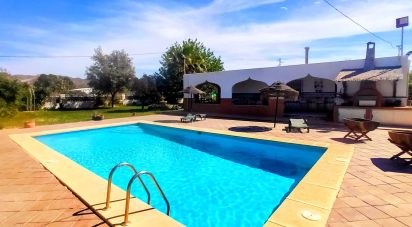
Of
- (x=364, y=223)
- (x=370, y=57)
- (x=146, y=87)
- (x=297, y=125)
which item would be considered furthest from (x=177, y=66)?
(x=364, y=223)

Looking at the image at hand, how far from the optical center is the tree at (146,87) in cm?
3166

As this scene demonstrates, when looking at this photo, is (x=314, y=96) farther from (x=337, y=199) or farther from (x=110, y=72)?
(x=110, y=72)

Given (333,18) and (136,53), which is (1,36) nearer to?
(136,53)

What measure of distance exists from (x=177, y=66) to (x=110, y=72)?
301 inches

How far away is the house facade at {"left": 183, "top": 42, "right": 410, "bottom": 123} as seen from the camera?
14023 mm

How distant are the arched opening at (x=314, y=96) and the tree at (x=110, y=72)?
19122 millimetres

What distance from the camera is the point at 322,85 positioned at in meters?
19.9

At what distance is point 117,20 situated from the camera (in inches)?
758

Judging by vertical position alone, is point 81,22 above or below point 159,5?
above

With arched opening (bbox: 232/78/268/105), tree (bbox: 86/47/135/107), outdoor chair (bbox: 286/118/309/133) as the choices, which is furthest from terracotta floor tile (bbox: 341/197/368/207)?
tree (bbox: 86/47/135/107)

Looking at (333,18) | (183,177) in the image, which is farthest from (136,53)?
(183,177)

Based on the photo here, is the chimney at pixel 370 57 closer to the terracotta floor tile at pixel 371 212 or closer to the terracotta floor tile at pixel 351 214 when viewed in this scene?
the terracotta floor tile at pixel 371 212

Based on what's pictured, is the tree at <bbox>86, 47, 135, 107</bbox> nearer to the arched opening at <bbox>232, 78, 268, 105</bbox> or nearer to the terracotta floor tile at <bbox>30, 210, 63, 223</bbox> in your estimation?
the arched opening at <bbox>232, 78, 268, 105</bbox>

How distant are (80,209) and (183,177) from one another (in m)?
3.42
